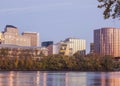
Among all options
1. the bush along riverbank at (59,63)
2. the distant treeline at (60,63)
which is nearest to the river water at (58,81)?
the bush along riverbank at (59,63)

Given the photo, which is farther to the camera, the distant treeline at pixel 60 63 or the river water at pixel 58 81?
the distant treeline at pixel 60 63

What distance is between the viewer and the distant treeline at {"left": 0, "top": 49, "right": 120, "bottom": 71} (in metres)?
178

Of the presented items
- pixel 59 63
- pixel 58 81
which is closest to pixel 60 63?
pixel 59 63

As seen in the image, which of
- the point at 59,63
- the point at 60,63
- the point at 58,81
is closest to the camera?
the point at 58,81

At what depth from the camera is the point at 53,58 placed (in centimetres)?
18325

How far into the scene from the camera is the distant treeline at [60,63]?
178m

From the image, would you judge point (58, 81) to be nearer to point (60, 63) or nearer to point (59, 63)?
point (59, 63)

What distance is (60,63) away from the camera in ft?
596

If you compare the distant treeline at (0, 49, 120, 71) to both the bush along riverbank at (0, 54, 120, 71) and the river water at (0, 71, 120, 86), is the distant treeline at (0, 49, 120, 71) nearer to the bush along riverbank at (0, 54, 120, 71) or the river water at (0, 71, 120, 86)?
the bush along riverbank at (0, 54, 120, 71)

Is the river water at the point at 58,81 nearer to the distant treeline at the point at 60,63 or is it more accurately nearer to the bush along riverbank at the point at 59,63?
the bush along riverbank at the point at 59,63

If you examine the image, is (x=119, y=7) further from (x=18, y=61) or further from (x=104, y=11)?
(x=18, y=61)

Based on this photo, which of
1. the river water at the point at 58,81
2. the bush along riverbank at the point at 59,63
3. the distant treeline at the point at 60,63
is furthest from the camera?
the distant treeline at the point at 60,63

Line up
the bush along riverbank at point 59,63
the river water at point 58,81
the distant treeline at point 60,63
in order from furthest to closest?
the distant treeline at point 60,63 → the bush along riverbank at point 59,63 → the river water at point 58,81

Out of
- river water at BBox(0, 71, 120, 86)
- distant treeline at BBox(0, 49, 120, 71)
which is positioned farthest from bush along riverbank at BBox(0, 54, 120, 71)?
river water at BBox(0, 71, 120, 86)
